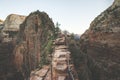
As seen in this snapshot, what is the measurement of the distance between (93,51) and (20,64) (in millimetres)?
16264

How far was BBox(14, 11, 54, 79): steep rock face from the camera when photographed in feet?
98.3

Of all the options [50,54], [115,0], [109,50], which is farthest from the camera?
[115,0]

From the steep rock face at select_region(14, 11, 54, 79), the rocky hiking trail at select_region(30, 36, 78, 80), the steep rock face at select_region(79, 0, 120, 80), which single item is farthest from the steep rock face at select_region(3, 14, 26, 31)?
the rocky hiking trail at select_region(30, 36, 78, 80)

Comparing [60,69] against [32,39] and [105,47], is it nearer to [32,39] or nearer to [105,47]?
[105,47]

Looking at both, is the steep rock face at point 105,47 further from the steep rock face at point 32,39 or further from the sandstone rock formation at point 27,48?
the steep rock face at point 32,39

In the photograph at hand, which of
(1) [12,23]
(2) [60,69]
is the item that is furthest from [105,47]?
(1) [12,23]

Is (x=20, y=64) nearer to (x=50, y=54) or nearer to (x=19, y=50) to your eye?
(x=19, y=50)

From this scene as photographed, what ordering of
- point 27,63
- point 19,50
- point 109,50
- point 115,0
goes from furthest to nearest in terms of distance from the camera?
point 19,50 → point 27,63 → point 115,0 → point 109,50

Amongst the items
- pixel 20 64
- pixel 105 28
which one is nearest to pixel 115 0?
pixel 105 28

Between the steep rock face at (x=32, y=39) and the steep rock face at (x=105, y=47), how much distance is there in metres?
7.85

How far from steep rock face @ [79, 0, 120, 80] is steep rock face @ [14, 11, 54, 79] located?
7848 mm

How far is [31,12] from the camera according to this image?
34344mm

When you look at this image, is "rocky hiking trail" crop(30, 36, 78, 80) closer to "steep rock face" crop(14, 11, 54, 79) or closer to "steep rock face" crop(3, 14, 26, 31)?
"steep rock face" crop(14, 11, 54, 79)

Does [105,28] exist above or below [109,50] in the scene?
above
